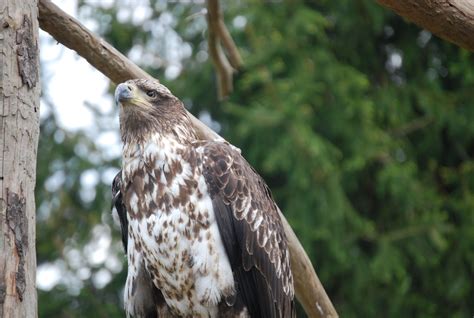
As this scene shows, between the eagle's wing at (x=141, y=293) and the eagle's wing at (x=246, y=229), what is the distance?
0.51 m

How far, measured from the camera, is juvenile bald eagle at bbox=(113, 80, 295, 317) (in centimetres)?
514

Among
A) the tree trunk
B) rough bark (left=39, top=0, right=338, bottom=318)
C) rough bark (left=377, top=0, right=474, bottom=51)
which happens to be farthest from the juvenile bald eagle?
rough bark (left=377, top=0, right=474, bottom=51)

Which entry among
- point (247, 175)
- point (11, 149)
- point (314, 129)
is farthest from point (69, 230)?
point (11, 149)

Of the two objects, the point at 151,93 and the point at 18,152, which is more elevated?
the point at 151,93

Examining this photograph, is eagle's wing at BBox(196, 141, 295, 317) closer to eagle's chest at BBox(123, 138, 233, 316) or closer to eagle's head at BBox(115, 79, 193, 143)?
eagle's chest at BBox(123, 138, 233, 316)

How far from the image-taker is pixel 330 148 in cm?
1041

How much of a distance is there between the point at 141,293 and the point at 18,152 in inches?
57.5

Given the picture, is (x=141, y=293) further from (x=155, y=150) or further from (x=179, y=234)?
(x=155, y=150)

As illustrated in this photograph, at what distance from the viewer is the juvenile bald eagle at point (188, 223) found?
514 cm

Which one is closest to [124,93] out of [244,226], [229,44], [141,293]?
[244,226]

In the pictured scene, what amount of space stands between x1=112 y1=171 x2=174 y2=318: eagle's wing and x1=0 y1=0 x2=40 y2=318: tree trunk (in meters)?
1.10

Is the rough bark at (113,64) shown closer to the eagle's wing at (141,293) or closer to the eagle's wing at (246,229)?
the eagle's wing at (246,229)

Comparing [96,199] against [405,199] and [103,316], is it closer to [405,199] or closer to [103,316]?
[103,316]

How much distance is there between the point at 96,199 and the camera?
451 inches
